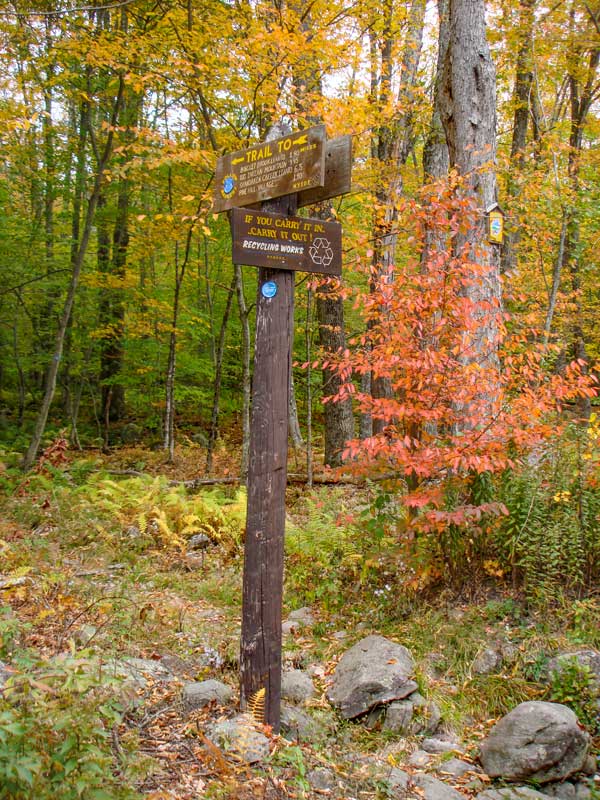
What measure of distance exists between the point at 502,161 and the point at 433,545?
767 cm

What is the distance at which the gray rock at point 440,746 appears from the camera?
3.76 meters

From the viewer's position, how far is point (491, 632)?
181 inches

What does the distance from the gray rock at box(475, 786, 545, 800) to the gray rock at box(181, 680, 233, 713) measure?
61.8 inches

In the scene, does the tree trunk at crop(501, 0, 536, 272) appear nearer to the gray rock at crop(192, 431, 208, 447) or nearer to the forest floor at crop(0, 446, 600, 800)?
the forest floor at crop(0, 446, 600, 800)

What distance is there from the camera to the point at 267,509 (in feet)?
11.8

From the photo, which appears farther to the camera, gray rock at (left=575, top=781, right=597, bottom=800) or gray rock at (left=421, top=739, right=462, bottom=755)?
gray rock at (left=421, top=739, right=462, bottom=755)

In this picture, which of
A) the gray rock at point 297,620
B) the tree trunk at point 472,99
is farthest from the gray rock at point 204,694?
the tree trunk at point 472,99

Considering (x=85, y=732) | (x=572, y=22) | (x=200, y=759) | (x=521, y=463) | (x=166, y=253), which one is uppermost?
(x=572, y=22)

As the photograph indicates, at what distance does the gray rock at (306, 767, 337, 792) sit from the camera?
127 inches

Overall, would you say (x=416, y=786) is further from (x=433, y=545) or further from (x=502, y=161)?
(x=502, y=161)

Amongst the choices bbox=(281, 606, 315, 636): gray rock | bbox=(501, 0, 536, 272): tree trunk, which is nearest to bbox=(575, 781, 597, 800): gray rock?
bbox=(281, 606, 315, 636): gray rock

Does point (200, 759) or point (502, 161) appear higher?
point (502, 161)

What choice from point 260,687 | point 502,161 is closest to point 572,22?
point 502,161

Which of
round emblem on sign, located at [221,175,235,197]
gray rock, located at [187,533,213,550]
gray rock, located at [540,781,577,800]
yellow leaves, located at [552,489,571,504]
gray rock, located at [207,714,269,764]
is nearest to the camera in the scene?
gray rock, located at [207,714,269,764]
